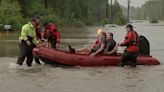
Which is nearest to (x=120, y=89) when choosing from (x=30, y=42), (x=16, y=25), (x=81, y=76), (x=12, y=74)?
(x=81, y=76)

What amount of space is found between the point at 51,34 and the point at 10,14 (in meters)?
37.5

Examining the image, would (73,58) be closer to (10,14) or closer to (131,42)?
(131,42)

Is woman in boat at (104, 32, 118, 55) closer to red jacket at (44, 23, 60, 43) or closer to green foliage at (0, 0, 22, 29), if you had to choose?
red jacket at (44, 23, 60, 43)

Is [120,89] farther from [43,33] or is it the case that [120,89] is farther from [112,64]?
[43,33]

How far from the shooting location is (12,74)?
1444 cm

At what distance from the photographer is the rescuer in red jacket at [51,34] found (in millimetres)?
16928

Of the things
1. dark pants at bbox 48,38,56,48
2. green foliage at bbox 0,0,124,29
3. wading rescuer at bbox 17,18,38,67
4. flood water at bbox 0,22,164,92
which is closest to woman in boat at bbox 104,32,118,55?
flood water at bbox 0,22,164,92

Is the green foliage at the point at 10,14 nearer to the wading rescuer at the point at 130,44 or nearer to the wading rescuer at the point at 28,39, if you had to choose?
the wading rescuer at the point at 28,39

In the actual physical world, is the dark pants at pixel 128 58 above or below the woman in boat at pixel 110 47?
below

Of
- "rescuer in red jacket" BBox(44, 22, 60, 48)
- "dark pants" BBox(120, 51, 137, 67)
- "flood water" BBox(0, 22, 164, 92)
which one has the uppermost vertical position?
"rescuer in red jacket" BBox(44, 22, 60, 48)

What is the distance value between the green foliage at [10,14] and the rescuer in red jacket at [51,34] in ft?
110

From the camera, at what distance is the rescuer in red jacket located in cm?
1693

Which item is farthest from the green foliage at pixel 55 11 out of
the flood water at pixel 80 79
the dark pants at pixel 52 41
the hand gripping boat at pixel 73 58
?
the flood water at pixel 80 79

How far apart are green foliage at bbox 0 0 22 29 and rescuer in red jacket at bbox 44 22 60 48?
3348 cm
